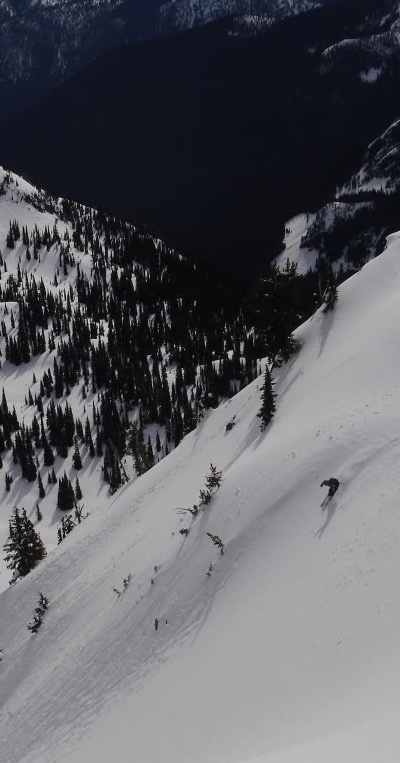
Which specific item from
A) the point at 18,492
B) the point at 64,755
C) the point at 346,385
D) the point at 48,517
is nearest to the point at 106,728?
the point at 64,755

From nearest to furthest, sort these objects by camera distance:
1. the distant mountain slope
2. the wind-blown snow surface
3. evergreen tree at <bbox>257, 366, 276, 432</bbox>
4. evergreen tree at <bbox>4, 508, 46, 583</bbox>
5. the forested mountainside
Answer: the wind-blown snow surface < evergreen tree at <bbox>257, 366, 276, 432</bbox> < evergreen tree at <bbox>4, 508, 46, 583</bbox> < the distant mountain slope < the forested mountainside

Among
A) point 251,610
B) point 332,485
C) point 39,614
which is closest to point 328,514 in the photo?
point 332,485

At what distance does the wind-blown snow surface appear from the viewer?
49.6 ft

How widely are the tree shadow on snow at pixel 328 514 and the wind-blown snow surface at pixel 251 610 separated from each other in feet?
0.32

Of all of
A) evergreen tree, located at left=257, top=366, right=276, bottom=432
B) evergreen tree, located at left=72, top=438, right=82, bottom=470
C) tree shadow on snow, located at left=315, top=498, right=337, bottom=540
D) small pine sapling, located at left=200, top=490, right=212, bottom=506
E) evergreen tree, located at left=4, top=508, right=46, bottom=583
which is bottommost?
tree shadow on snow, located at left=315, top=498, right=337, bottom=540

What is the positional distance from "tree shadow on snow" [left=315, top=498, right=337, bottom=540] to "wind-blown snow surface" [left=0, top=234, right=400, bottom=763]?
3.8 inches

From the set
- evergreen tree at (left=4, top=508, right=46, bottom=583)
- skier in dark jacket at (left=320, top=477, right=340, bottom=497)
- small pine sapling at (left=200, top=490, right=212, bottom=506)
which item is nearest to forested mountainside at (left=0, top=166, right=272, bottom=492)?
evergreen tree at (left=4, top=508, right=46, bottom=583)

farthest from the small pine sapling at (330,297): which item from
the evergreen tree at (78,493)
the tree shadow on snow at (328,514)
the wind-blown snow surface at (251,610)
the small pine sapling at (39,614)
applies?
the evergreen tree at (78,493)

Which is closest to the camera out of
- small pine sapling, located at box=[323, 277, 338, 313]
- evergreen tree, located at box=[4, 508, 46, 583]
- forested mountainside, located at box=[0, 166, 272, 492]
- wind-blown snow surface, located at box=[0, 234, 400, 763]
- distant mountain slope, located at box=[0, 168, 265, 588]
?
wind-blown snow surface, located at box=[0, 234, 400, 763]

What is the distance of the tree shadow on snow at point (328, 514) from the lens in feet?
69.3

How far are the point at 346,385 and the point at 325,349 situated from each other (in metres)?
9.75

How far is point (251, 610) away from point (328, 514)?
5.08m

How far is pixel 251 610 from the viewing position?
2027 cm

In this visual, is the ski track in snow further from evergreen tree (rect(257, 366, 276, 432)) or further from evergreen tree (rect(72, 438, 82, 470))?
evergreen tree (rect(72, 438, 82, 470))
